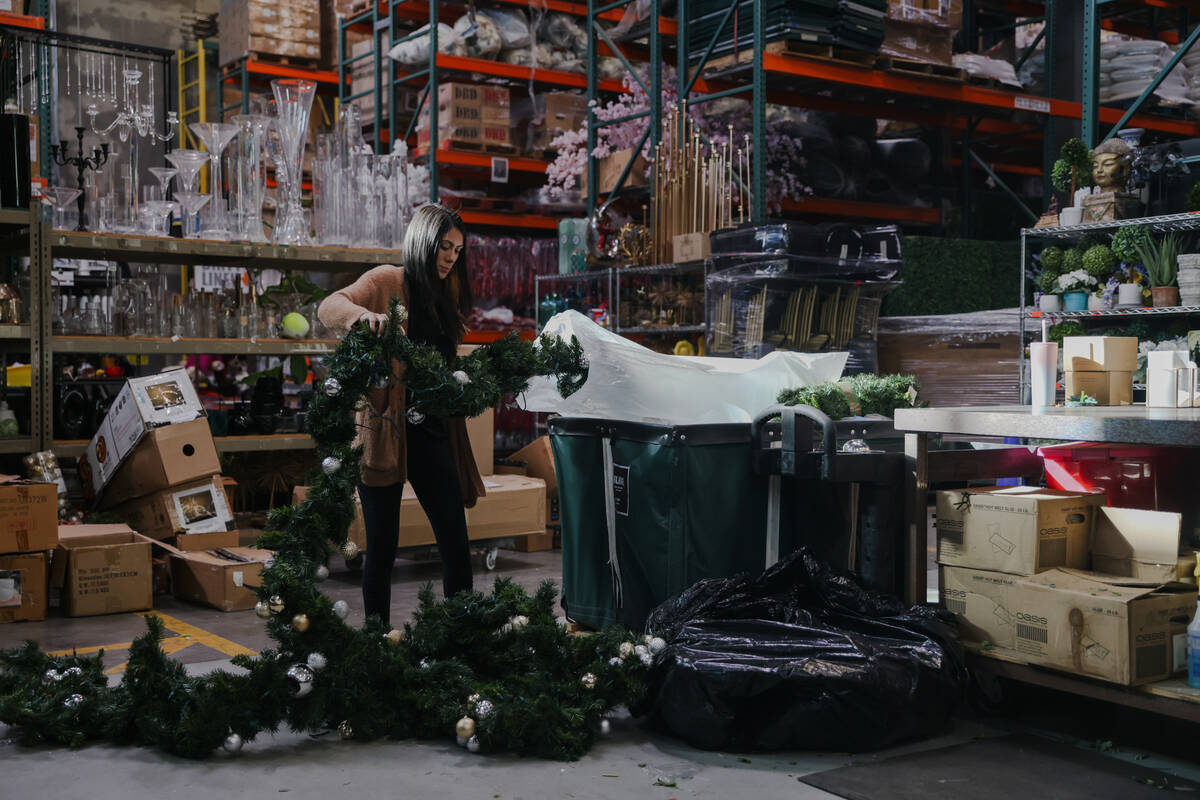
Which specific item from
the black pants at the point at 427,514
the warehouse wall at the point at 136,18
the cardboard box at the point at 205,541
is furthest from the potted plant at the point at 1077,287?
the warehouse wall at the point at 136,18

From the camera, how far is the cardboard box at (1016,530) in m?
2.95

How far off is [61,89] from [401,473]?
29.0 feet

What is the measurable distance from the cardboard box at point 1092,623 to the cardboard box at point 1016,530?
46 mm

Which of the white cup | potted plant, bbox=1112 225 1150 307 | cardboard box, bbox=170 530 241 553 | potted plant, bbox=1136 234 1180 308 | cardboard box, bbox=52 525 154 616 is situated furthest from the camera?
potted plant, bbox=1112 225 1150 307

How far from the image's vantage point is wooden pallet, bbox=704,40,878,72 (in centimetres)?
670

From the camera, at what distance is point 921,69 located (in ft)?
23.9

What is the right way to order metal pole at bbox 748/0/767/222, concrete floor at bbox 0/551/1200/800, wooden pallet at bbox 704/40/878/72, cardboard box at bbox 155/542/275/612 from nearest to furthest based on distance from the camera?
concrete floor at bbox 0/551/1200/800
cardboard box at bbox 155/542/275/612
metal pole at bbox 748/0/767/222
wooden pallet at bbox 704/40/878/72

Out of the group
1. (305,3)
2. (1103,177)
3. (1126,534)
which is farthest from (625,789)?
(305,3)

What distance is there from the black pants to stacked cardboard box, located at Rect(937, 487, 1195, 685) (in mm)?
1324

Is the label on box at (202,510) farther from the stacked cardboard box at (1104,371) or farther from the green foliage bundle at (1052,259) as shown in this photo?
the green foliage bundle at (1052,259)

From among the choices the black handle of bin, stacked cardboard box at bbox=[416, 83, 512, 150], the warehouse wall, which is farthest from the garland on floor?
the warehouse wall

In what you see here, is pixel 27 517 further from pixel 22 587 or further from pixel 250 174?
pixel 250 174

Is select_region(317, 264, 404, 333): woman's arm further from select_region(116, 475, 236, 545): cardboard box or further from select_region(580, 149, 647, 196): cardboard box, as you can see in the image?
select_region(580, 149, 647, 196): cardboard box

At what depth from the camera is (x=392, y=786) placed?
2633 millimetres
